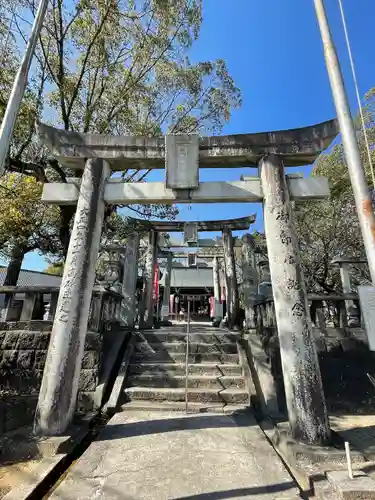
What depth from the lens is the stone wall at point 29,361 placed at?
5508 millimetres

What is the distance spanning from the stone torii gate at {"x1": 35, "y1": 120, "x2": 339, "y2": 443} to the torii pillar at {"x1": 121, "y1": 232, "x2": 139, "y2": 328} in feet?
14.9

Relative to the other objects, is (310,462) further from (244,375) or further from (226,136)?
(226,136)

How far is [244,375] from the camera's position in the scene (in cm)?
612

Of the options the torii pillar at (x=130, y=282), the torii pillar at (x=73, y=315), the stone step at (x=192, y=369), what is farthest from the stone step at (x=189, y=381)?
the torii pillar at (x=130, y=282)

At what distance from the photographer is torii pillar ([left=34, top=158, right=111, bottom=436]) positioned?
412 centimetres

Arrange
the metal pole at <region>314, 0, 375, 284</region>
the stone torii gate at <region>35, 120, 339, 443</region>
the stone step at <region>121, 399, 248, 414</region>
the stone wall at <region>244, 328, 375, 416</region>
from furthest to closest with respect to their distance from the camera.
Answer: the stone wall at <region>244, 328, 375, 416</region>, the stone step at <region>121, 399, 248, 414</region>, the stone torii gate at <region>35, 120, 339, 443</region>, the metal pole at <region>314, 0, 375, 284</region>

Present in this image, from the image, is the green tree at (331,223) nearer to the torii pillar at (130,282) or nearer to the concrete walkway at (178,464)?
the torii pillar at (130,282)

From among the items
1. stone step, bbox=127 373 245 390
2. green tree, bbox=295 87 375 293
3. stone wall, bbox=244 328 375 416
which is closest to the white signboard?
stone wall, bbox=244 328 375 416

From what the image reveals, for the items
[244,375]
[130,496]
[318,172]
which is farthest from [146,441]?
[318,172]

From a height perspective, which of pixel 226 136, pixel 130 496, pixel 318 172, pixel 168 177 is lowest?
pixel 130 496

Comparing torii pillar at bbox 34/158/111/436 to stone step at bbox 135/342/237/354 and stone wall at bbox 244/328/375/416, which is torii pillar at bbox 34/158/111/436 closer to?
stone step at bbox 135/342/237/354

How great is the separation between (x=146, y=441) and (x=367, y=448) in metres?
2.94

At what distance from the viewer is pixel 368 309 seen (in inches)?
120

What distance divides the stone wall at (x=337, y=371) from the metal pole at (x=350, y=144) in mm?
3408
